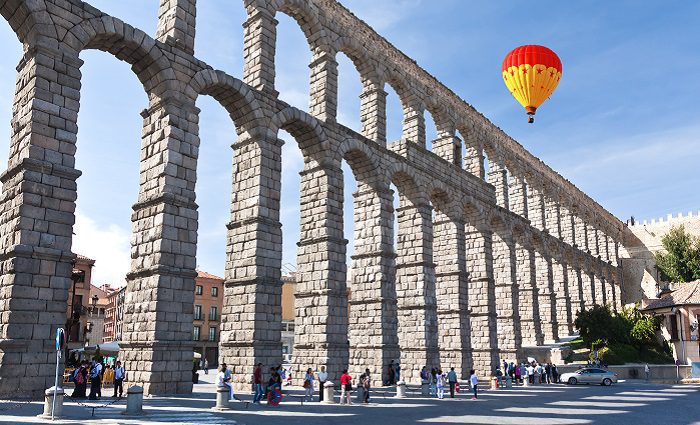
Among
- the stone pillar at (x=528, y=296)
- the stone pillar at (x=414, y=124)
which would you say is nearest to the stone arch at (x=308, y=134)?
the stone pillar at (x=414, y=124)

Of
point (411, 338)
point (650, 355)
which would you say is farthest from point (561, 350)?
point (411, 338)

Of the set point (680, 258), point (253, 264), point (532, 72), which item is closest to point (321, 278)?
point (253, 264)

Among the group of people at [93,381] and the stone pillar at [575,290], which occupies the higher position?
the stone pillar at [575,290]

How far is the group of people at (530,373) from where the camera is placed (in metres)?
32.3

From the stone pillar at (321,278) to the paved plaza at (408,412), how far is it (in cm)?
194

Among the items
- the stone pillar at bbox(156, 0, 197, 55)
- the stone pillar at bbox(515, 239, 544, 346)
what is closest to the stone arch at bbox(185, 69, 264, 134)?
the stone pillar at bbox(156, 0, 197, 55)

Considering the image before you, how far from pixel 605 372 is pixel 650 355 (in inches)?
493

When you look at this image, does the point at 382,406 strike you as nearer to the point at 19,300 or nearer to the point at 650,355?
the point at 19,300

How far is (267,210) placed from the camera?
2183 centimetres

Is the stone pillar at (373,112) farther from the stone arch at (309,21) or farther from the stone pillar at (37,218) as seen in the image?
the stone pillar at (37,218)

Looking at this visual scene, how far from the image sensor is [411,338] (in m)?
29.5

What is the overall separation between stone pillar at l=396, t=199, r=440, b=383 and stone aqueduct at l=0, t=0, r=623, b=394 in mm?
88

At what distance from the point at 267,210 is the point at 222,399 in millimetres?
7906

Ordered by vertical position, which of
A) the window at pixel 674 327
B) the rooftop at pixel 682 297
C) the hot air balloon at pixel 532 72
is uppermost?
the hot air balloon at pixel 532 72
